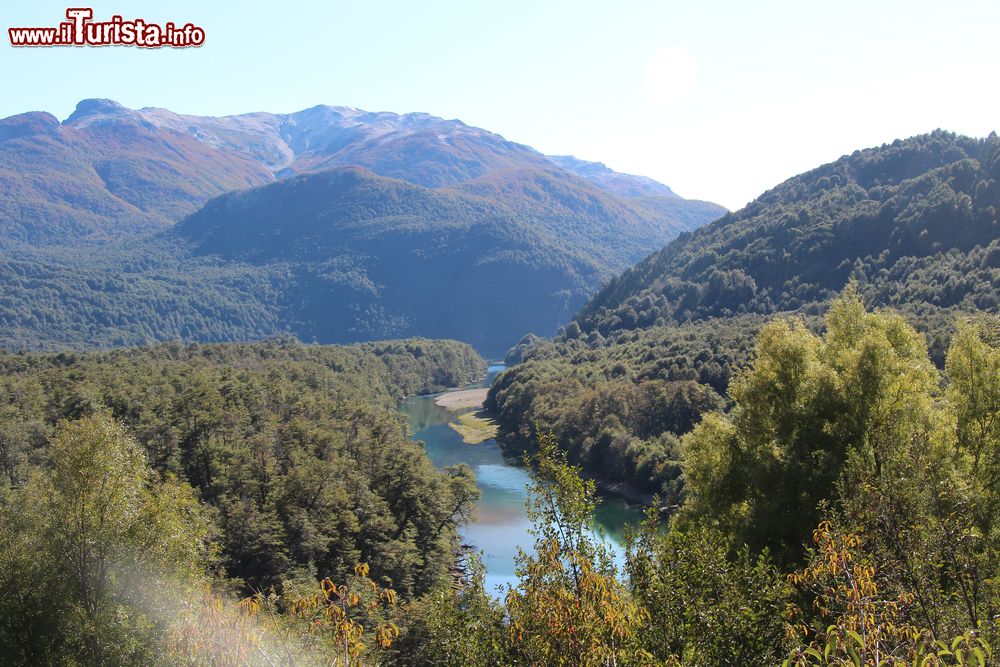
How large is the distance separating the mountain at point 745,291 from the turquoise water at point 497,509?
160 inches

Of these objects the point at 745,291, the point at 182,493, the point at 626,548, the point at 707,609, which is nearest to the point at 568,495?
the point at 707,609

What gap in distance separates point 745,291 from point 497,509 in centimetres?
9139

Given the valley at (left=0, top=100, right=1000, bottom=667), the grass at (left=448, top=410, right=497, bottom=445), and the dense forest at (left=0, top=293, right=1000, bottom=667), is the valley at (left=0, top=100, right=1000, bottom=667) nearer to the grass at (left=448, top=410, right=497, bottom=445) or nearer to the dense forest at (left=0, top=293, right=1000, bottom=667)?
the dense forest at (left=0, top=293, right=1000, bottom=667)

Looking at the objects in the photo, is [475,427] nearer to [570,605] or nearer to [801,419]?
[801,419]

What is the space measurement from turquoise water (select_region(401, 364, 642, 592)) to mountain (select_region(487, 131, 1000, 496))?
406 centimetres

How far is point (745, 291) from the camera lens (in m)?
134

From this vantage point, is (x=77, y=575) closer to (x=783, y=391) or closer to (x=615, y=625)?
(x=615, y=625)

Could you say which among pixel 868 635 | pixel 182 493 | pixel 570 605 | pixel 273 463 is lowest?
pixel 273 463

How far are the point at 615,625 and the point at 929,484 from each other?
511 centimetres

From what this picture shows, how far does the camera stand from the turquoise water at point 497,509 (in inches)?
1871

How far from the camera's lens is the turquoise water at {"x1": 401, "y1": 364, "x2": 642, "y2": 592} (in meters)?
47.5

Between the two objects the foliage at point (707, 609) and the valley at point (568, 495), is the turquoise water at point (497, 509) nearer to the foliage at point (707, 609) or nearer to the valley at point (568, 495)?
the valley at point (568, 495)

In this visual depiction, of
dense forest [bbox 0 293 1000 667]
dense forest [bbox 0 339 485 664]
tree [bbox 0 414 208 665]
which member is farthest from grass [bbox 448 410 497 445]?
tree [bbox 0 414 208 665]

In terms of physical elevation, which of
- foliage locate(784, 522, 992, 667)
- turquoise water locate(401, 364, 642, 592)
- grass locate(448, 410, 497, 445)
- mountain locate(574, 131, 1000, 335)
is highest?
mountain locate(574, 131, 1000, 335)
